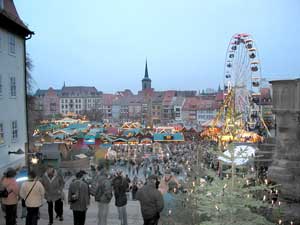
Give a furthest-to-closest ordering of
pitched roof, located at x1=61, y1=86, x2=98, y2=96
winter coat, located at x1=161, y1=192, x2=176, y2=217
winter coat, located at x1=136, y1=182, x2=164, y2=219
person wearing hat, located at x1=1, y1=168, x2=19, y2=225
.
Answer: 1. pitched roof, located at x1=61, y1=86, x2=98, y2=96
2. person wearing hat, located at x1=1, y1=168, x2=19, y2=225
3. winter coat, located at x1=161, y1=192, x2=176, y2=217
4. winter coat, located at x1=136, y1=182, x2=164, y2=219

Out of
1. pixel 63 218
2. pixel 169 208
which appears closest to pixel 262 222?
pixel 169 208

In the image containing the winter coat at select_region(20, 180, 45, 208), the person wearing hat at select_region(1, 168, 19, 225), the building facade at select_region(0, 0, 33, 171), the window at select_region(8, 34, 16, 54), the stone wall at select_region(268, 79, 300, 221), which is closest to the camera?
A: the winter coat at select_region(20, 180, 45, 208)

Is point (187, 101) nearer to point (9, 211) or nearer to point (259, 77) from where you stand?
point (259, 77)

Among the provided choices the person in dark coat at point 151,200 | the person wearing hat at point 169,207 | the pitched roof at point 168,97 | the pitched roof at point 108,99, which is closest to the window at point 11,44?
the person wearing hat at point 169,207

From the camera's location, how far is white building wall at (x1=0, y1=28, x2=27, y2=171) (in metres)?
15.5

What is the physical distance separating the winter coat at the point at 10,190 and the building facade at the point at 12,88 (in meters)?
8.31

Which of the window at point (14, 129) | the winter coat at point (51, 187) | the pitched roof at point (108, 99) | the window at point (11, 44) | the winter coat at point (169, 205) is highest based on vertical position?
the window at point (11, 44)

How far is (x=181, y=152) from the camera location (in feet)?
131

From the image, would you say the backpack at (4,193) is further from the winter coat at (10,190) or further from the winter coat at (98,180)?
the winter coat at (98,180)

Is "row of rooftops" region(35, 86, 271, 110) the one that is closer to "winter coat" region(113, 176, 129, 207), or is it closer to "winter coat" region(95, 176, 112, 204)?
"winter coat" region(113, 176, 129, 207)

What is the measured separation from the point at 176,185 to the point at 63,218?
247 cm

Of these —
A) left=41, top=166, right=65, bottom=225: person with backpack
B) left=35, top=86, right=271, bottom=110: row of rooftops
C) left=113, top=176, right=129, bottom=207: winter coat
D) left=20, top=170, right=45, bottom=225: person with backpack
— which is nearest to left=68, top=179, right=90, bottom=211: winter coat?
left=20, top=170, right=45, bottom=225: person with backpack

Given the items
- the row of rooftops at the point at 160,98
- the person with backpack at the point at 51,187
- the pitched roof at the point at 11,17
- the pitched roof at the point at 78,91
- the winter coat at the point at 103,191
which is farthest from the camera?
the pitched roof at the point at 78,91

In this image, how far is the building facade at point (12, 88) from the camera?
608 inches
